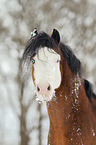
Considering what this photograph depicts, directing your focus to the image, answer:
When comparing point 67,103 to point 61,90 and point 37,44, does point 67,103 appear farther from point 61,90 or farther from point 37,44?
point 37,44

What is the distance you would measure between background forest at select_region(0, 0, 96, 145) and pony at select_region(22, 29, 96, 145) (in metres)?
2.22

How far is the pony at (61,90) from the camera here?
107 centimetres

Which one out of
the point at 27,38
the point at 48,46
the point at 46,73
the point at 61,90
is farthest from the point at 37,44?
the point at 27,38


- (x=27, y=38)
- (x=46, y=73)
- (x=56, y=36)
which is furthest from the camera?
(x=27, y=38)

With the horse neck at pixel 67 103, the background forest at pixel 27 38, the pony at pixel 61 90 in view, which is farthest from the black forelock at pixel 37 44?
the background forest at pixel 27 38

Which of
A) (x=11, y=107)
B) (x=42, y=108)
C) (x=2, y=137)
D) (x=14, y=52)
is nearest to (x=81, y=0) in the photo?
(x=14, y=52)

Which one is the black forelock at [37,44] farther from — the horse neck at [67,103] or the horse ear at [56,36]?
the horse neck at [67,103]

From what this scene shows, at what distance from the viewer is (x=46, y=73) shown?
106cm

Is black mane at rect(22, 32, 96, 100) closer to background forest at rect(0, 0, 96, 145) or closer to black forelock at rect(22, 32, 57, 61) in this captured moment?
black forelock at rect(22, 32, 57, 61)

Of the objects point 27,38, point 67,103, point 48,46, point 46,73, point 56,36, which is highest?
point 27,38

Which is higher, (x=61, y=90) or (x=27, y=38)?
(x=27, y=38)

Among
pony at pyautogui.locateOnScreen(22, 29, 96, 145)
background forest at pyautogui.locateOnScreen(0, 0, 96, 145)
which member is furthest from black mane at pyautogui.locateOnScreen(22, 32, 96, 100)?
background forest at pyautogui.locateOnScreen(0, 0, 96, 145)

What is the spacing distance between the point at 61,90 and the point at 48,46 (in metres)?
0.29

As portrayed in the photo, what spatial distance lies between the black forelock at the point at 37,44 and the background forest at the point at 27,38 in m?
2.24
